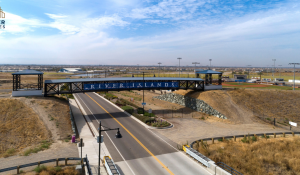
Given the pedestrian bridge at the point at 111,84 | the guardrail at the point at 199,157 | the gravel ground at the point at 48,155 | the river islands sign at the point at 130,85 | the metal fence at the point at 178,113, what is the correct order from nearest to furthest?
1. the gravel ground at the point at 48,155
2. the guardrail at the point at 199,157
3. the pedestrian bridge at the point at 111,84
4. the river islands sign at the point at 130,85
5. the metal fence at the point at 178,113

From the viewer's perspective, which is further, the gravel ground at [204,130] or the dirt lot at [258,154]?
the gravel ground at [204,130]

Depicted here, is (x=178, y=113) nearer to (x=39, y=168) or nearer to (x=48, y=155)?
(x=48, y=155)

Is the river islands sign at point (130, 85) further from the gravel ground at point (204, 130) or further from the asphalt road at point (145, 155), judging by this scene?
the gravel ground at point (204, 130)

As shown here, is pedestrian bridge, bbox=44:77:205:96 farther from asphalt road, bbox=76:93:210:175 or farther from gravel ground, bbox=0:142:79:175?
gravel ground, bbox=0:142:79:175

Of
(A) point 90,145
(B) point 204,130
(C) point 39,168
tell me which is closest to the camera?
(C) point 39,168

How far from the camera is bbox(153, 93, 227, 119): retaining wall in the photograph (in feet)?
132

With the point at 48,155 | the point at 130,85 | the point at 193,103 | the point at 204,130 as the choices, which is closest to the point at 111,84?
the point at 130,85

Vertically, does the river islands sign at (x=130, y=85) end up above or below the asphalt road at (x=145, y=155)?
above

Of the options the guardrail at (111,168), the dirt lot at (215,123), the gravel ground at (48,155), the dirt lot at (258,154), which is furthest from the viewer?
the dirt lot at (215,123)

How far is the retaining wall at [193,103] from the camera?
132ft

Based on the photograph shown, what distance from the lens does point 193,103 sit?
4675 centimetres

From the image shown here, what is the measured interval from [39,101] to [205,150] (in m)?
27.8

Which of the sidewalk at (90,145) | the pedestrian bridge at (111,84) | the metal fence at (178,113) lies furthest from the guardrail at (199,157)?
the pedestrian bridge at (111,84)

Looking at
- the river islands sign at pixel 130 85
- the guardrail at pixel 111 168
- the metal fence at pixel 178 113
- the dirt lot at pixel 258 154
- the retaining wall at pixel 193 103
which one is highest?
the river islands sign at pixel 130 85
